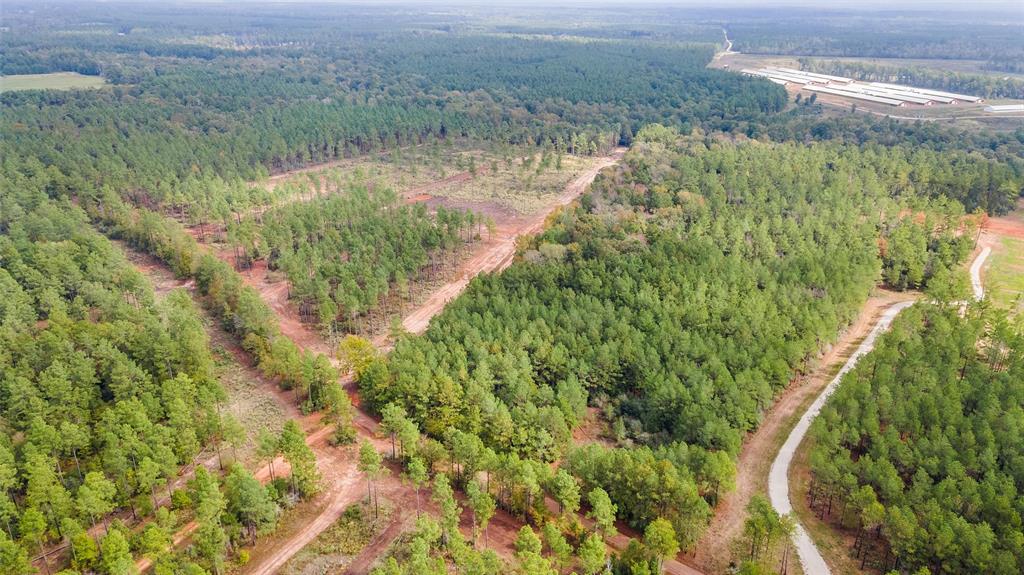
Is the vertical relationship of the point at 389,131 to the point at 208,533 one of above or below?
above

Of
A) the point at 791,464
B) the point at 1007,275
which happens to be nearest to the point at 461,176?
the point at 1007,275

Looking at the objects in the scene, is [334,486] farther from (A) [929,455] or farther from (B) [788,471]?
(A) [929,455]

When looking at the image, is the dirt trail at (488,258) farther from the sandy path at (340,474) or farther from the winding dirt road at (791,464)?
the winding dirt road at (791,464)

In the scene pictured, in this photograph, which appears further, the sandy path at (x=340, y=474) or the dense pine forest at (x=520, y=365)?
the sandy path at (x=340, y=474)

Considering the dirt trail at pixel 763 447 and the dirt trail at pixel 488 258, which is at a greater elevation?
the dirt trail at pixel 488 258

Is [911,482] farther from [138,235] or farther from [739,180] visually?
[138,235]

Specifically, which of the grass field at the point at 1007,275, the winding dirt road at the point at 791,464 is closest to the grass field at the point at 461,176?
the winding dirt road at the point at 791,464

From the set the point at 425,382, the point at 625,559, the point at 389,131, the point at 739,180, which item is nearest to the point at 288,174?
the point at 389,131
